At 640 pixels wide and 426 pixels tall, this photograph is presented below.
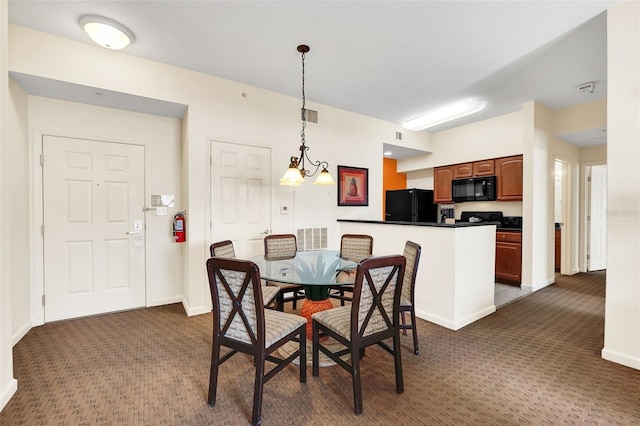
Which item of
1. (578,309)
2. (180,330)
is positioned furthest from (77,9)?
(578,309)

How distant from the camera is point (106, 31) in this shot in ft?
8.06

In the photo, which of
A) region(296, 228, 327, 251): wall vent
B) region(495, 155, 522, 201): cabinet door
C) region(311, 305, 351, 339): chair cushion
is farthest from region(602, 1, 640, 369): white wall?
region(296, 228, 327, 251): wall vent

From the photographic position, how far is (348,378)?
212 centimetres

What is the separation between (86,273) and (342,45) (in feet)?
12.2

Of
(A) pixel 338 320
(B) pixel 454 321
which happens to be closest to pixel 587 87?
(B) pixel 454 321

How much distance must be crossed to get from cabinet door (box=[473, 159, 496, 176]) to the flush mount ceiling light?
528 centimetres

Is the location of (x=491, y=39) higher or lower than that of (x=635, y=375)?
higher

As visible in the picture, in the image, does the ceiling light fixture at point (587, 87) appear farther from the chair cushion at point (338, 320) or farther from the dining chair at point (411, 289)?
the chair cushion at point (338, 320)

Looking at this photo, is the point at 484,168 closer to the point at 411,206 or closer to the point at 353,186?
the point at 411,206

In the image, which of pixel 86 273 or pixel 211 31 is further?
pixel 86 273

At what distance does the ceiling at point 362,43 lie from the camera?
231 cm

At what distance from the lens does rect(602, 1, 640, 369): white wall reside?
7.34ft

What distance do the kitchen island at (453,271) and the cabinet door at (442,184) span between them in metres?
2.49

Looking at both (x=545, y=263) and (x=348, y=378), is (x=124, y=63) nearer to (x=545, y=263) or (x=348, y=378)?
(x=348, y=378)
